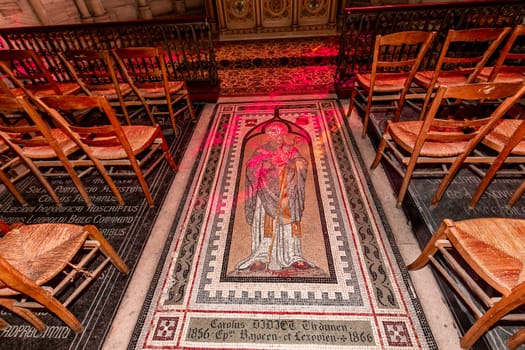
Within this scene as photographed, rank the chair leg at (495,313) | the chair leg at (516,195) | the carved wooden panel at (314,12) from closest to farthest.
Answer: the chair leg at (495,313) → the chair leg at (516,195) → the carved wooden panel at (314,12)

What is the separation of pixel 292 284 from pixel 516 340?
1287 mm

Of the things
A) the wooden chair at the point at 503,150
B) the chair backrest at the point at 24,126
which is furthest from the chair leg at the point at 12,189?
the wooden chair at the point at 503,150

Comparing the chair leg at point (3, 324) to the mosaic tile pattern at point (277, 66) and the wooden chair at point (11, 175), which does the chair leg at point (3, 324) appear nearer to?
the wooden chair at point (11, 175)

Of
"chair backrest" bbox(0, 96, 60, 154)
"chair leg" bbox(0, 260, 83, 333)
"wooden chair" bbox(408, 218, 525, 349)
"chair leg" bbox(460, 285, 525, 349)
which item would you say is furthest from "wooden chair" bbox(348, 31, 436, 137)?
"chair leg" bbox(0, 260, 83, 333)

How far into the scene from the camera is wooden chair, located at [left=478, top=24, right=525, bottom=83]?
7.70ft

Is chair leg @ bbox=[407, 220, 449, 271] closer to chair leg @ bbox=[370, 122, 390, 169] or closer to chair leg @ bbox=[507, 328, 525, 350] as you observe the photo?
chair leg @ bbox=[507, 328, 525, 350]

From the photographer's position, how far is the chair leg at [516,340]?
133 cm

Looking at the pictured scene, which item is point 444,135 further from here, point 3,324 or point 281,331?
point 3,324

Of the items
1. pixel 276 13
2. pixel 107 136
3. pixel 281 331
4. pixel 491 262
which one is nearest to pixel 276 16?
pixel 276 13

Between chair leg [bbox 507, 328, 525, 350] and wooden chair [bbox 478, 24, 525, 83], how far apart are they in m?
2.48

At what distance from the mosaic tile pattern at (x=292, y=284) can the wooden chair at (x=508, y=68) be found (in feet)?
5.66

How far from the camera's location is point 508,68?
8.68 feet

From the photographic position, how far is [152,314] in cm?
179

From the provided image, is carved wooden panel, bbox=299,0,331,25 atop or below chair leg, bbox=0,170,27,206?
atop
